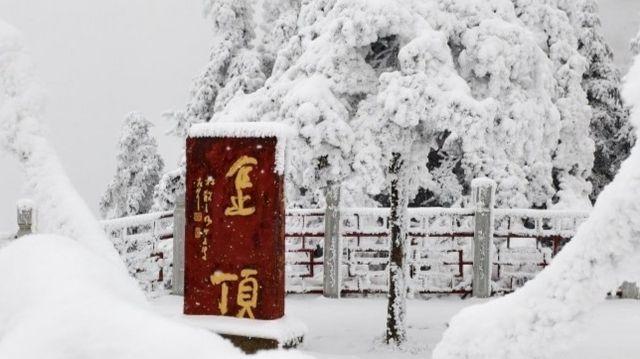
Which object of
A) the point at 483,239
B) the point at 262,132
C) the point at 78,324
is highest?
the point at 262,132

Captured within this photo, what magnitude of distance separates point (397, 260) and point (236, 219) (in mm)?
2983

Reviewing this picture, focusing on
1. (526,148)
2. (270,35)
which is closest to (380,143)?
(526,148)

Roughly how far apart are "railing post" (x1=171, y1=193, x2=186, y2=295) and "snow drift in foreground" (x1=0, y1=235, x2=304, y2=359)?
761 cm

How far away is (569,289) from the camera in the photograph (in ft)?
9.95

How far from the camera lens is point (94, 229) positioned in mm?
4938

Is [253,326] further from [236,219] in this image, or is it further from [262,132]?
[262,132]

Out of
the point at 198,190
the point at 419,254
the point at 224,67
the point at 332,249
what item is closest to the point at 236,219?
the point at 198,190

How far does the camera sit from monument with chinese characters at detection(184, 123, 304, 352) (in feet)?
19.4

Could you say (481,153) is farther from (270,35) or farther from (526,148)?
(270,35)

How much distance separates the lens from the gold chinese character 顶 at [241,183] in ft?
19.6

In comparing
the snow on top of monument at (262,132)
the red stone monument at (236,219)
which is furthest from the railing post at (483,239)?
the snow on top of monument at (262,132)

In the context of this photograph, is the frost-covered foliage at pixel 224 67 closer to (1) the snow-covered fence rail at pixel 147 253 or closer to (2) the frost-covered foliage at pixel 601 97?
(1) the snow-covered fence rail at pixel 147 253

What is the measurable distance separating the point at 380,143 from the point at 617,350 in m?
3.72

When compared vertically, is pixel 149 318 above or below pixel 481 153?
below
